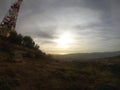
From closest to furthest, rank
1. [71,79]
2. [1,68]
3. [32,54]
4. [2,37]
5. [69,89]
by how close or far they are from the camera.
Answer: [69,89] < [71,79] < [1,68] < [32,54] < [2,37]

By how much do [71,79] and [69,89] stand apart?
12.9ft

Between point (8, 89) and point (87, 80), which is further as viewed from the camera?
point (87, 80)

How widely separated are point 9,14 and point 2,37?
5.26 metres

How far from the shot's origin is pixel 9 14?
135ft

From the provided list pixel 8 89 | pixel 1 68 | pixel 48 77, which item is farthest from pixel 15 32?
pixel 8 89

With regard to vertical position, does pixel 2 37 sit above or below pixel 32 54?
above

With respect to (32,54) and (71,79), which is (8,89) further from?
(32,54)

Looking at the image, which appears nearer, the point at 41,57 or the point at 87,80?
the point at 87,80

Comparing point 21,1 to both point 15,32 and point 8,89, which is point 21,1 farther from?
point 8,89

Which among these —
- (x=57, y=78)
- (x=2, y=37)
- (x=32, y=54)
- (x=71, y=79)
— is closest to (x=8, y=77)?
(x=57, y=78)

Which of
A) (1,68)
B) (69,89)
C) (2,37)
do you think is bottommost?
(69,89)

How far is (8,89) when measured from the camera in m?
16.2

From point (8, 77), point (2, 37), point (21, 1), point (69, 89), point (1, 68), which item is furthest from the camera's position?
point (21, 1)

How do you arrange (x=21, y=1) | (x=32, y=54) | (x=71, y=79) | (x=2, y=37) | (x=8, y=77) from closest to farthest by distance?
(x=8, y=77), (x=71, y=79), (x=32, y=54), (x=2, y=37), (x=21, y=1)
